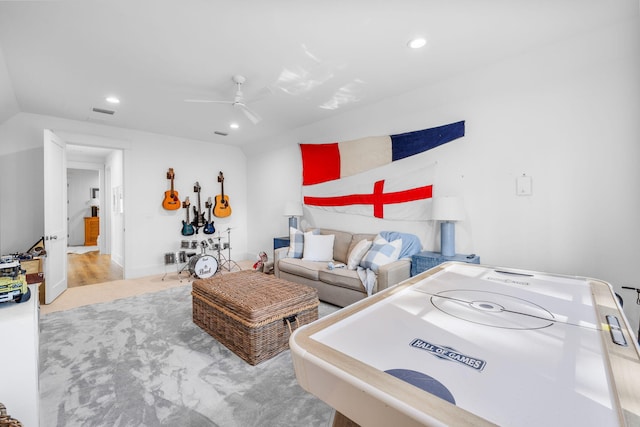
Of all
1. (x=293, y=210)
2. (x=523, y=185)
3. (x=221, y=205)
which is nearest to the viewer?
(x=523, y=185)

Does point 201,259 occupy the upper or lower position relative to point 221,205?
lower

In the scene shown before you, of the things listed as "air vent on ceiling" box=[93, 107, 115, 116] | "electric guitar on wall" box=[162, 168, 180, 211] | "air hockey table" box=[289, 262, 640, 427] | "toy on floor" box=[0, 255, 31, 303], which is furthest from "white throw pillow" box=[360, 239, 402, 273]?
"air vent on ceiling" box=[93, 107, 115, 116]

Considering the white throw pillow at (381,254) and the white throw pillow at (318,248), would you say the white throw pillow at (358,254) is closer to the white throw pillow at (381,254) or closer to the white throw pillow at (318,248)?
the white throw pillow at (381,254)

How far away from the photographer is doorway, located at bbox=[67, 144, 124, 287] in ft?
17.2

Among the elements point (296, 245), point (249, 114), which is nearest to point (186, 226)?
point (296, 245)

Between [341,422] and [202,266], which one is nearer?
[341,422]

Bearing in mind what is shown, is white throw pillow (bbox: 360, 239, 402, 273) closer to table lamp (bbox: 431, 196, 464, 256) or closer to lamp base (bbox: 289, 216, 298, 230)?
table lamp (bbox: 431, 196, 464, 256)

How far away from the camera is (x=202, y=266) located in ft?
13.5

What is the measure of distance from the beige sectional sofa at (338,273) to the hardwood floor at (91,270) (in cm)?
321

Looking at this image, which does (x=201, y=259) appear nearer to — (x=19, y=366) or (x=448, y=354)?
(x=19, y=366)

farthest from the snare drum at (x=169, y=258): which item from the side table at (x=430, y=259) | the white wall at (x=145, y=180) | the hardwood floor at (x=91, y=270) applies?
the side table at (x=430, y=259)

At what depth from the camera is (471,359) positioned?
0.82 meters

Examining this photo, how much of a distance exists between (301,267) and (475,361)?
2.80 m

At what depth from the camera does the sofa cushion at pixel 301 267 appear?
3379 mm
